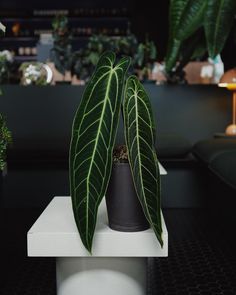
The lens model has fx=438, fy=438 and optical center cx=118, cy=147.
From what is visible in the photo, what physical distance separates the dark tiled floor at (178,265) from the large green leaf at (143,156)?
47 cm

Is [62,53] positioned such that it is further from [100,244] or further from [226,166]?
[100,244]

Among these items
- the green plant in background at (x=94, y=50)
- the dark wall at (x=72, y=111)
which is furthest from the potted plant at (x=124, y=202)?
the green plant in background at (x=94, y=50)

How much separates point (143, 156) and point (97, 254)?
26 cm

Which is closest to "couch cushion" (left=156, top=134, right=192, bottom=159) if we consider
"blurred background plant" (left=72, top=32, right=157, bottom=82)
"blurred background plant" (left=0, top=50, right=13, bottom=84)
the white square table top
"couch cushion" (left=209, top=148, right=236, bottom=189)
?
"couch cushion" (left=209, top=148, right=236, bottom=189)

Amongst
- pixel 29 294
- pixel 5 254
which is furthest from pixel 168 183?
pixel 29 294

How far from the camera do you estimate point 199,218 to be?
7.59 ft

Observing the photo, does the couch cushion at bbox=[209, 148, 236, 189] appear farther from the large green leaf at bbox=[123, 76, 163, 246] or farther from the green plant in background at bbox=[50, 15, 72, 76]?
the green plant in background at bbox=[50, 15, 72, 76]

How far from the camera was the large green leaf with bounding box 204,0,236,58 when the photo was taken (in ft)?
7.73

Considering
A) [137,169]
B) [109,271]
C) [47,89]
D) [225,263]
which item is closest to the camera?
[137,169]

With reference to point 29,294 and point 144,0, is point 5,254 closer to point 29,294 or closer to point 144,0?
point 29,294

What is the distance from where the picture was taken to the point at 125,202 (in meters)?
1.05

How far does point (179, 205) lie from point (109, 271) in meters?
1.55

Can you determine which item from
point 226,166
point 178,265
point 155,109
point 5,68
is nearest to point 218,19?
point 155,109

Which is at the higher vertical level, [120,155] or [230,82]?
[230,82]
